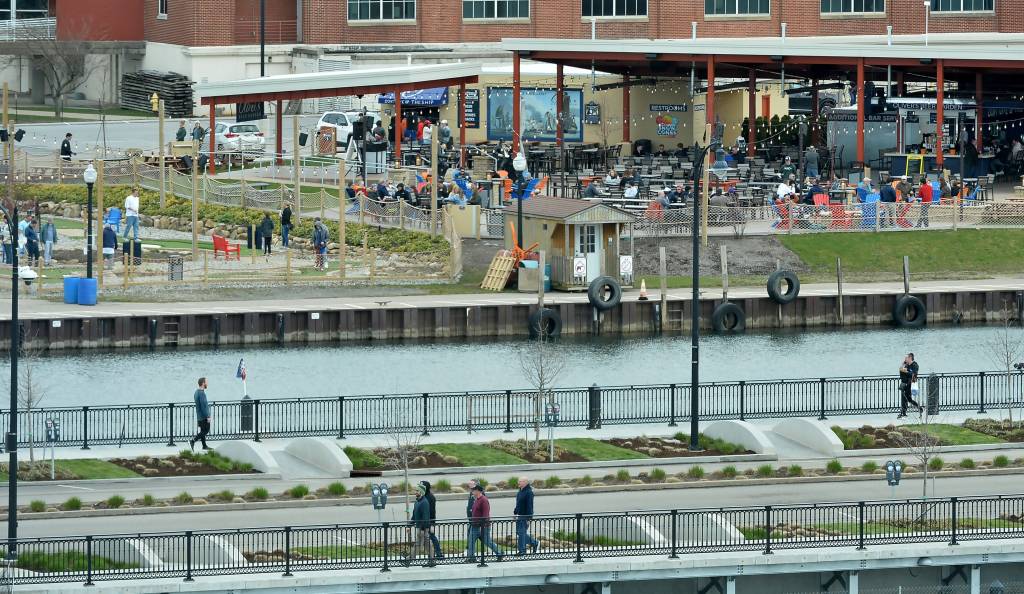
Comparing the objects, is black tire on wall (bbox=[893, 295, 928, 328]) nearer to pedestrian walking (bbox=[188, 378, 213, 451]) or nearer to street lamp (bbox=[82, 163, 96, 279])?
street lamp (bbox=[82, 163, 96, 279])

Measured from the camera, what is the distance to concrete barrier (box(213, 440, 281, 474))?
41.2 metres

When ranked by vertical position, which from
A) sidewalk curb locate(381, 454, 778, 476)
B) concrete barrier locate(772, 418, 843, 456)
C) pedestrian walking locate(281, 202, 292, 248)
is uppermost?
pedestrian walking locate(281, 202, 292, 248)

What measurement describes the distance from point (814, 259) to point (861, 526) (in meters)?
37.6

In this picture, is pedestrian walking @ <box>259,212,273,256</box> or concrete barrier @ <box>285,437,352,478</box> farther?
pedestrian walking @ <box>259,212,273,256</box>

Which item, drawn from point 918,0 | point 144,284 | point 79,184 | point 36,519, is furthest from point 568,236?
point 918,0

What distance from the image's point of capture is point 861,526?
115 feet

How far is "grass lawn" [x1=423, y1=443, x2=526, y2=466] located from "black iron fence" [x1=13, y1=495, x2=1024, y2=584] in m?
5.97

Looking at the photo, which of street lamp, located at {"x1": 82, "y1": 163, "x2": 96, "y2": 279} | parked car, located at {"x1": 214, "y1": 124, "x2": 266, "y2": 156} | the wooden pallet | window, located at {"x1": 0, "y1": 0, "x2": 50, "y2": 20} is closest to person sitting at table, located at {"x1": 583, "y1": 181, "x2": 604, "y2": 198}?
the wooden pallet

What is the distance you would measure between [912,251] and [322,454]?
1376 inches

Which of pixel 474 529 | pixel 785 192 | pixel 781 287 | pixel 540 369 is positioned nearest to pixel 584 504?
pixel 474 529

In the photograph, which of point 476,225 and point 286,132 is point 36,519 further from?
point 286,132

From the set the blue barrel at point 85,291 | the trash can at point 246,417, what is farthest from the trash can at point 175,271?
the trash can at point 246,417

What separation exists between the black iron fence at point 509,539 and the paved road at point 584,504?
2.15m

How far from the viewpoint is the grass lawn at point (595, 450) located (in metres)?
43.3
